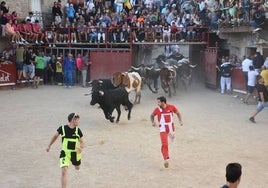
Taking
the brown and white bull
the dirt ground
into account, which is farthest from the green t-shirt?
the brown and white bull

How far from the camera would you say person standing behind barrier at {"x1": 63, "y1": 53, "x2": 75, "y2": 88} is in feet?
79.0

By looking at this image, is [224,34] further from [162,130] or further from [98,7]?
[162,130]

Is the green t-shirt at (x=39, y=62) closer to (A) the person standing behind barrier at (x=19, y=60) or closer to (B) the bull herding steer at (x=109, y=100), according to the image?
(A) the person standing behind barrier at (x=19, y=60)

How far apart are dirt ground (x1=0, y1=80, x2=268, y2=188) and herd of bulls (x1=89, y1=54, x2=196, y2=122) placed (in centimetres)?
58

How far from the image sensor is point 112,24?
24984mm

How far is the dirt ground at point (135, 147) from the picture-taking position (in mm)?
8977

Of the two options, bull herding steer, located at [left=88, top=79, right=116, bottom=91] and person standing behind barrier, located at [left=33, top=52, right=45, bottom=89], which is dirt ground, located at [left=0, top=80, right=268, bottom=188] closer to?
bull herding steer, located at [left=88, top=79, right=116, bottom=91]

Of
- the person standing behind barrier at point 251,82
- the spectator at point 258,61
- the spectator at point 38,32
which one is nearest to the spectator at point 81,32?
the spectator at point 38,32

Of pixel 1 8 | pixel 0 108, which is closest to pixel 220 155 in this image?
pixel 0 108

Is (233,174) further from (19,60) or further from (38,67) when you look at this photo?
(38,67)

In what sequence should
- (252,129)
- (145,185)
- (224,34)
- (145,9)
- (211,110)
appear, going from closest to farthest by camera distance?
(145,185), (252,129), (211,110), (224,34), (145,9)

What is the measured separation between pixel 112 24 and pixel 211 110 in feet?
32.0

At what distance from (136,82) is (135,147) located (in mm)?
6714

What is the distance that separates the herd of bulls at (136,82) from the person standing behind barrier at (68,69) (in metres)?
3.92
